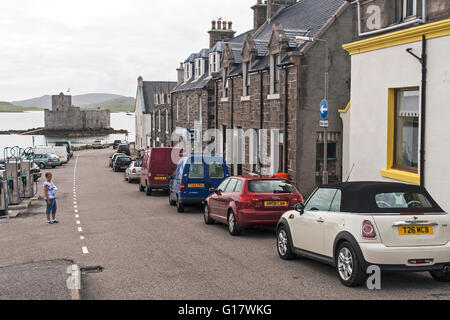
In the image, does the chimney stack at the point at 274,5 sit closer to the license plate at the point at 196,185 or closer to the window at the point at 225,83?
the window at the point at 225,83

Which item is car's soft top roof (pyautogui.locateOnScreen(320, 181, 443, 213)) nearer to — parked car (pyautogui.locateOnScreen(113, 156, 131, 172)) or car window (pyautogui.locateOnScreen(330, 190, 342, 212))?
car window (pyautogui.locateOnScreen(330, 190, 342, 212))

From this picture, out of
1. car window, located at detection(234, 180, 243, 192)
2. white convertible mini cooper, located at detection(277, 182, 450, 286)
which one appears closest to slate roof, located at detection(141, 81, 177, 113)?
car window, located at detection(234, 180, 243, 192)

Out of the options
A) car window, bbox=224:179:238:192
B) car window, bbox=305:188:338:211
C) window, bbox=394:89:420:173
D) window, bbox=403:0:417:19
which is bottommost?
car window, bbox=224:179:238:192

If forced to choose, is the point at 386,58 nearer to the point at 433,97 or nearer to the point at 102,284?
the point at 433,97

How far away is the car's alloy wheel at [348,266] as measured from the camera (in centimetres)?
859

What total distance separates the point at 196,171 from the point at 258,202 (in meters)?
6.46

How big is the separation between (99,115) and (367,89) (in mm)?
175890

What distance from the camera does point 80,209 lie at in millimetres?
21875

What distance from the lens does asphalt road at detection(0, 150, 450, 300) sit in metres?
8.60

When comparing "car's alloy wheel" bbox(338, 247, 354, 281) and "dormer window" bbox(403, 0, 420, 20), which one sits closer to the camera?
"car's alloy wheel" bbox(338, 247, 354, 281)

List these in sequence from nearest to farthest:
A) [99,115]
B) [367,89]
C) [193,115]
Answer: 1. [367,89]
2. [193,115]
3. [99,115]

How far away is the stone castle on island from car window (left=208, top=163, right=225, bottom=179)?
163 metres

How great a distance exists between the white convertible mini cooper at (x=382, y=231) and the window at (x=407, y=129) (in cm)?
572

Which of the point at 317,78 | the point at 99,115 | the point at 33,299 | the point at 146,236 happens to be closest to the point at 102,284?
the point at 33,299
